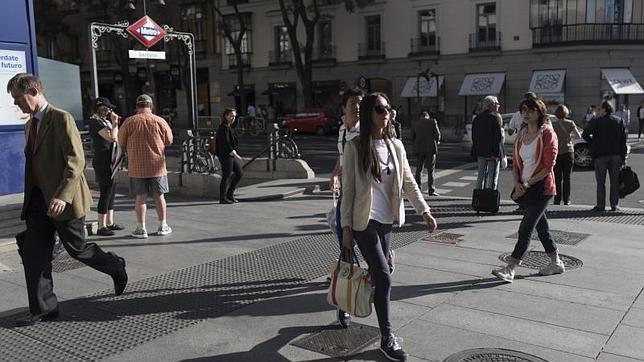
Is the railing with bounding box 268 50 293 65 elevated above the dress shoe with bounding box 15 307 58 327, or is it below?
above

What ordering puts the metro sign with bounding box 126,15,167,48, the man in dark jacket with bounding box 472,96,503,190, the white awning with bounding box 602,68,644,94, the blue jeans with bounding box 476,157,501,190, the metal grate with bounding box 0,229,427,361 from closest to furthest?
the metal grate with bounding box 0,229,427,361 → the man in dark jacket with bounding box 472,96,503,190 → the blue jeans with bounding box 476,157,501,190 → the metro sign with bounding box 126,15,167,48 → the white awning with bounding box 602,68,644,94

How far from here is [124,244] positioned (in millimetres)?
7516

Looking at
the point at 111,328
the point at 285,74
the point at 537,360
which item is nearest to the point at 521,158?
the point at 537,360

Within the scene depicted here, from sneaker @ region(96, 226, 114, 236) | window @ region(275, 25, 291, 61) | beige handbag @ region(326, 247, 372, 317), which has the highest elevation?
window @ region(275, 25, 291, 61)

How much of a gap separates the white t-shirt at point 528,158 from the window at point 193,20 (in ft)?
141

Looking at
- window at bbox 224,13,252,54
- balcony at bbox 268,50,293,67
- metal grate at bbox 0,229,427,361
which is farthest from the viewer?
window at bbox 224,13,252,54

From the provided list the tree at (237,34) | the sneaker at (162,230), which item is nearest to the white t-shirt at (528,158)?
the sneaker at (162,230)

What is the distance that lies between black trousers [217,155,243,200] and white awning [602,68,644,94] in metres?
25.3

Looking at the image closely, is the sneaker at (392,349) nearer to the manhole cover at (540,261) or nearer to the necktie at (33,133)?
the manhole cover at (540,261)

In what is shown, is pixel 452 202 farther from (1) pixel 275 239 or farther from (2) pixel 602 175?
(1) pixel 275 239

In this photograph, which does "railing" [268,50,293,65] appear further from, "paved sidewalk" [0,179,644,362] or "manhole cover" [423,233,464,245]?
"manhole cover" [423,233,464,245]

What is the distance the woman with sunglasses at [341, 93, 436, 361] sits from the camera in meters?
3.96

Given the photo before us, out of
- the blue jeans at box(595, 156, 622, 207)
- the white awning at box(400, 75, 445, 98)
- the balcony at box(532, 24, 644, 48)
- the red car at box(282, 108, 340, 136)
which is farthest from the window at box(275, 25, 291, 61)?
the blue jeans at box(595, 156, 622, 207)

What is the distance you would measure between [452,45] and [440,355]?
108ft
